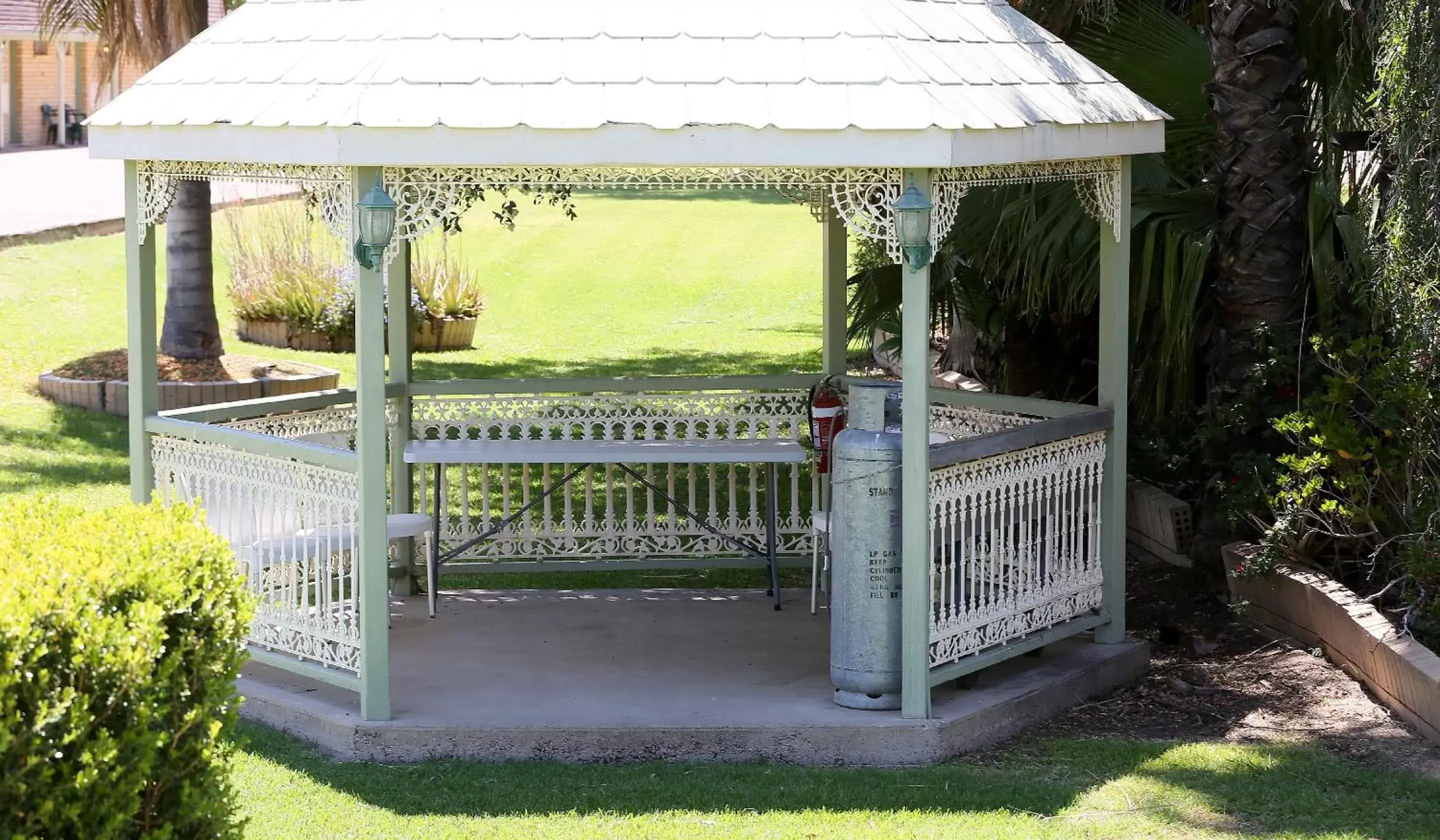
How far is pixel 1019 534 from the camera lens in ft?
24.5

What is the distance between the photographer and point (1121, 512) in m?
7.86

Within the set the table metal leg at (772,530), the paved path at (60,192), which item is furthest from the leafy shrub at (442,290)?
the table metal leg at (772,530)

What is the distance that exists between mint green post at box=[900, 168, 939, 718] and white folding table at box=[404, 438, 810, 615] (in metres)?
1.89

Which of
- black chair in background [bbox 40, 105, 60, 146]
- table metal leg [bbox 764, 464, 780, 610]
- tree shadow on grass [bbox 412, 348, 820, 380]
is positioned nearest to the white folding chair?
table metal leg [bbox 764, 464, 780, 610]

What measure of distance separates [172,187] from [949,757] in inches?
159

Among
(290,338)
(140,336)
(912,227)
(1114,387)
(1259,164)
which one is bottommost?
(290,338)

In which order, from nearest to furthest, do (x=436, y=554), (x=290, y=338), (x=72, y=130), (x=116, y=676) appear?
(x=116, y=676), (x=436, y=554), (x=290, y=338), (x=72, y=130)

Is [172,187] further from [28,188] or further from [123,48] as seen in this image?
[28,188]

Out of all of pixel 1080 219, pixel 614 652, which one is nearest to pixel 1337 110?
pixel 1080 219

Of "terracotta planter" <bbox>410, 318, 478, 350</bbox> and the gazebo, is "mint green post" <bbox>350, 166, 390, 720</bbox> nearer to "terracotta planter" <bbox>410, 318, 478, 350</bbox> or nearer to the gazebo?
the gazebo

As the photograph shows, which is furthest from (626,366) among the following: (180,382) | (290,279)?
(180,382)

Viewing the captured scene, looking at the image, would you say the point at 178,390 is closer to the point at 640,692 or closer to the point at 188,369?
the point at 188,369

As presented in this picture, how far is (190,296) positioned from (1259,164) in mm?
9209

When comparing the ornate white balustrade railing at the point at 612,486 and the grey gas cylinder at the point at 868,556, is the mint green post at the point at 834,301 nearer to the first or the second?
the ornate white balustrade railing at the point at 612,486
